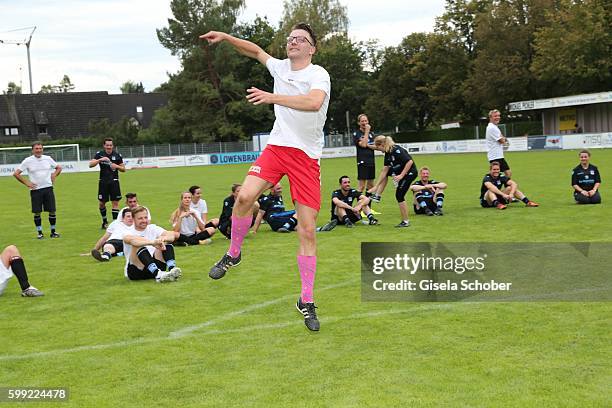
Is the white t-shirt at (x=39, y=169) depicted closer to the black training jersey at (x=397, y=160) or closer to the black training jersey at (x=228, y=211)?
the black training jersey at (x=228, y=211)

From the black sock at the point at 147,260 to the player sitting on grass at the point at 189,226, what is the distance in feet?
11.8

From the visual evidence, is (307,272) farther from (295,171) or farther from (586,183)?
(586,183)

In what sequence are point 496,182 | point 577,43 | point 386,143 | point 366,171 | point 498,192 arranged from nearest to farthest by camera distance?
point 386,143
point 498,192
point 496,182
point 366,171
point 577,43

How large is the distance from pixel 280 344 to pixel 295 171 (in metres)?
1.57

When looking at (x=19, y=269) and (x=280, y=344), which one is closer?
(x=280, y=344)

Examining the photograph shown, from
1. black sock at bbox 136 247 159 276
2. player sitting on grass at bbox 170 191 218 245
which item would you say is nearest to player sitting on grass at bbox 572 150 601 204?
player sitting on grass at bbox 170 191 218 245

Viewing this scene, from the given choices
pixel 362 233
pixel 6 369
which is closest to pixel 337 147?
pixel 362 233

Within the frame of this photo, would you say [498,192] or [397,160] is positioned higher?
[397,160]

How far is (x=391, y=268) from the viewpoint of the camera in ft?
32.6

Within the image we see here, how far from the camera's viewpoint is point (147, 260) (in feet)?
33.2

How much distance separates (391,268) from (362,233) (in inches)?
169

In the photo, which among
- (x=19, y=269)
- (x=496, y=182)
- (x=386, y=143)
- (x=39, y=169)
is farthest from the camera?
(x=496, y=182)

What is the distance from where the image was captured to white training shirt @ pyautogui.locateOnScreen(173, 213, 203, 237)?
1405cm

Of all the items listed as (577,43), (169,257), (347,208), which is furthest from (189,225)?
(577,43)
